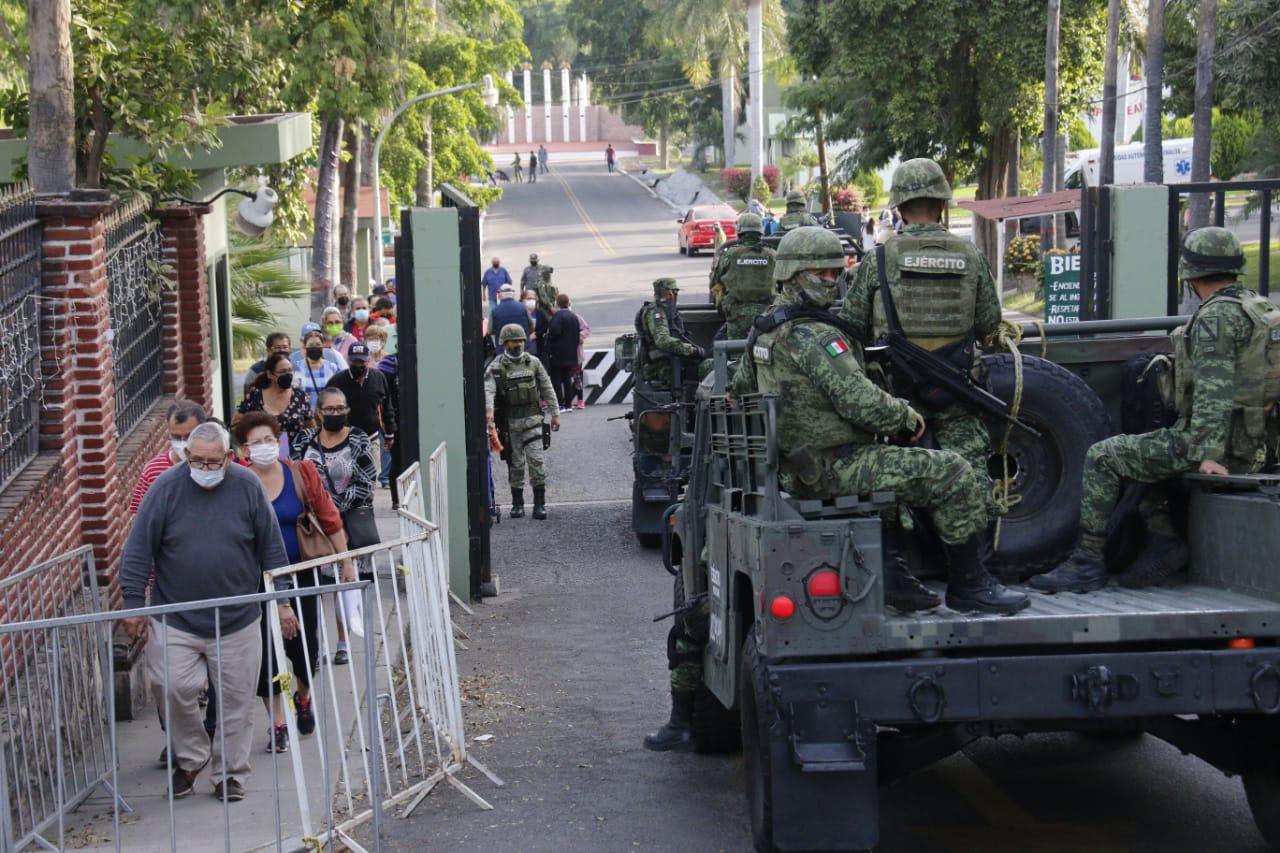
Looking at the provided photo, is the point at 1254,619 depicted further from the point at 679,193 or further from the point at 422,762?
the point at 679,193

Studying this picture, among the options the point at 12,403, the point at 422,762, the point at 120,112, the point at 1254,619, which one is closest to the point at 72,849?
the point at 422,762

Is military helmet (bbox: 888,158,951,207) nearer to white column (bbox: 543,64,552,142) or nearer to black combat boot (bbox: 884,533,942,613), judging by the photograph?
black combat boot (bbox: 884,533,942,613)

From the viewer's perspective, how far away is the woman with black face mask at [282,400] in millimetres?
11320

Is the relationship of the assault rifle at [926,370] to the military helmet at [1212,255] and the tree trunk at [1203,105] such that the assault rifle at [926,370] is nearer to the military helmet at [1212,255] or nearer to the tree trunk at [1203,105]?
the military helmet at [1212,255]

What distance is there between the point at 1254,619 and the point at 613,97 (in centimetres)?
9542

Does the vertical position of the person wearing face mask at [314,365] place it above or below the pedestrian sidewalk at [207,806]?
above

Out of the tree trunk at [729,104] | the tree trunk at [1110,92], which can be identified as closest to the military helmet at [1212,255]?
the tree trunk at [1110,92]

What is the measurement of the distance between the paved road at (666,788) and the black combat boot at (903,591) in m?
1.18

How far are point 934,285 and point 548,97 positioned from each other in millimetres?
121982

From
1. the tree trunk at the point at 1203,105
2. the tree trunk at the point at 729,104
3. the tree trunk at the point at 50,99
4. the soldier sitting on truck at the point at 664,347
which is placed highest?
the tree trunk at the point at 729,104

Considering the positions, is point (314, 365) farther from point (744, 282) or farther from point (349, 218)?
point (349, 218)

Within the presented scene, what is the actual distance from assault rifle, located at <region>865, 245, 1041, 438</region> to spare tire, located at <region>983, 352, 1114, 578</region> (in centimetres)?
11

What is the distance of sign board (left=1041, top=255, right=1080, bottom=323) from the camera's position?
21.8 m

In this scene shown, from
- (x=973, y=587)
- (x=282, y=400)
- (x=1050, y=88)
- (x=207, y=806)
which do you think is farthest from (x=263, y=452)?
(x=1050, y=88)
